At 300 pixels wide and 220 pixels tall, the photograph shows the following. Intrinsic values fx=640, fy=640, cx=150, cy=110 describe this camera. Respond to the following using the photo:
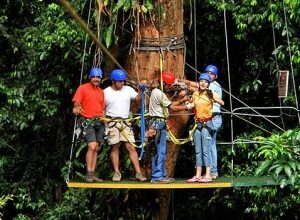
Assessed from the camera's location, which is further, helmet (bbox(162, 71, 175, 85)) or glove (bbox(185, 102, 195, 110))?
helmet (bbox(162, 71, 175, 85))

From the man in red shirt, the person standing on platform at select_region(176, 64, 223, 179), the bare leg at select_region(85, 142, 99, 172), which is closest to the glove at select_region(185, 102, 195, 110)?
the person standing on platform at select_region(176, 64, 223, 179)

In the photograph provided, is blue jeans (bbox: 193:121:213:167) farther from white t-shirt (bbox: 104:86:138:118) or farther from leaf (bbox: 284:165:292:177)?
leaf (bbox: 284:165:292:177)

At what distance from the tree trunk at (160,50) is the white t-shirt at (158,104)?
650 millimetres

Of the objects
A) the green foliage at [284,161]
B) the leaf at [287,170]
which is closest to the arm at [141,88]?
the green foliage at [284,161]

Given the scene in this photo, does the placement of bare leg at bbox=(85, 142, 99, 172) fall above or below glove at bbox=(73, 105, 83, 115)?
below

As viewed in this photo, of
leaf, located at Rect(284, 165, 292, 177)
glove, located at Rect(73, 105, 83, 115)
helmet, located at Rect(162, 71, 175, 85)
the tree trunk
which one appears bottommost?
leaf, located at Rect(284, 165, 292, 177)

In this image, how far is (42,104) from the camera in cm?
637

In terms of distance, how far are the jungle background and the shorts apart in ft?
2.49

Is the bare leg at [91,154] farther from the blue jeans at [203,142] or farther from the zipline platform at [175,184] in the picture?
the blue jeans at [203,142]

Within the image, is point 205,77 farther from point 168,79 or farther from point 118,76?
point 118,76

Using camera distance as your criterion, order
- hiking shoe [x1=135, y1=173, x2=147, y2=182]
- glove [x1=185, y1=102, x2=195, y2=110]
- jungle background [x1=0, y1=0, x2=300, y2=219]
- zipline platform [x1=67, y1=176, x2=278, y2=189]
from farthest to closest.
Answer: jungle background [x1=0, y1=0, x2=300, y2=219]
hiking shoe [x1=135, y1=173, x2=147, y2=182]
glove [x1=185, y1=102, x2=195, y2=110]
zipline platform [x1=67, y1=176, x2=278, y2=189]

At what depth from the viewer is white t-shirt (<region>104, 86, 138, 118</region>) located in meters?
4.78

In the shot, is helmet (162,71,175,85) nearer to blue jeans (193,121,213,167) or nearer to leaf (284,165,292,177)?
blue jeans (193,121,213,167)

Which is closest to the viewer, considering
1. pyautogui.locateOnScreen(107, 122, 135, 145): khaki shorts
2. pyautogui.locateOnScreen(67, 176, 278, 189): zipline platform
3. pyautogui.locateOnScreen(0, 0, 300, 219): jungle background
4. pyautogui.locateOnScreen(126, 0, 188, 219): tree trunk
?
pyautogui.locateOnScreen(67, 176, 278, 189): zipline platform
